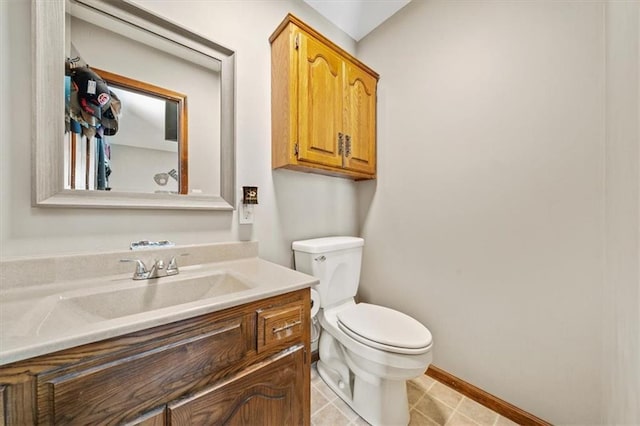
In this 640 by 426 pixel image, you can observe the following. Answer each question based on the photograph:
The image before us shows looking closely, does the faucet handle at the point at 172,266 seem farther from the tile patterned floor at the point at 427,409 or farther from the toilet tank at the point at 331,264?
the tile patterned floor at the point at 427,409

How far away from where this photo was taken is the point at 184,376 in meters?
0.60

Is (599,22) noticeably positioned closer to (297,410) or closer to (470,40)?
(470,40)

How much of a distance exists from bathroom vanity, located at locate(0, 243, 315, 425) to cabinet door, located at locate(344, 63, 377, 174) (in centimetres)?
89

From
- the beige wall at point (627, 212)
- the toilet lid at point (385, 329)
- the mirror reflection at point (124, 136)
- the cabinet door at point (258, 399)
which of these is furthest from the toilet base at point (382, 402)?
the mirror reflection at point (124, 136)

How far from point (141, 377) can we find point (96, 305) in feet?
1.12

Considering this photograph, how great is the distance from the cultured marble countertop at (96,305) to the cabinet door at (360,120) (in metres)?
0.86

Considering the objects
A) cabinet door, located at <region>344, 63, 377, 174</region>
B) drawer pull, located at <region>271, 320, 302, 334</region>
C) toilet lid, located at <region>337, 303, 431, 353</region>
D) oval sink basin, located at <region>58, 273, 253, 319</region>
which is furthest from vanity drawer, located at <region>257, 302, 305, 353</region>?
cabinet door, located at <region>344, 63, 377, 174</region>

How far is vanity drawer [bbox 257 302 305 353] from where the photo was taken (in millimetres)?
722

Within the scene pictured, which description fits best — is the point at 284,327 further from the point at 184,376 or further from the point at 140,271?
the point at 140,271

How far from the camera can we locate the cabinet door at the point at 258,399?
61 cm

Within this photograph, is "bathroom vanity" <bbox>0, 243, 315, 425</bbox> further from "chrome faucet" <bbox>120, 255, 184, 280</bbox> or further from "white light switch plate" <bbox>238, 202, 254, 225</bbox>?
"white light switch plate" <bbox>238, 202, 254, 225</bbox>

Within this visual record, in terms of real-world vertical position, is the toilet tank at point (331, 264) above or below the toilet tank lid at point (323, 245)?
below

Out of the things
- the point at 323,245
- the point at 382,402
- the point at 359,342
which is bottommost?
the point at 382,402

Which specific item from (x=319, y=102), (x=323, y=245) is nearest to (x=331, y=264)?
(x=323, y=245)
